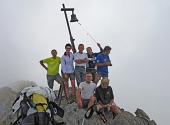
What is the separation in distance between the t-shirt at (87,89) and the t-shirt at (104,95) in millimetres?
365

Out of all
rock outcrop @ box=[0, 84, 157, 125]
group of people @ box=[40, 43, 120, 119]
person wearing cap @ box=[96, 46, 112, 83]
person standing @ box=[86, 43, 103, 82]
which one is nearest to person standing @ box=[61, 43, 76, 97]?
group of people @ box=[40, 43, 120, 119]

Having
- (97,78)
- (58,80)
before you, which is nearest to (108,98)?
(97,78)

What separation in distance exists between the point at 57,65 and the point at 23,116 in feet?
25.0

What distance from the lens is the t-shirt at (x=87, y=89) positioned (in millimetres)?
16141

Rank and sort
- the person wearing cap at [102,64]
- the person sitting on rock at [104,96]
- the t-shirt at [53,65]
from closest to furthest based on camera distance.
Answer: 1. the person sitting on rock at [104,96]
2. the person wearing cap at [102,64]
3. the t-shirt at [53,65]

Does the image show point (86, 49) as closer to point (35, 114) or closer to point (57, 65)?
point (57, 65)

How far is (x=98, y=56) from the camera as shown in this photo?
59.6ft

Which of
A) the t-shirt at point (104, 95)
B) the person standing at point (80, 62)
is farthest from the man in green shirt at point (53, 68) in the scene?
the t-shirt at point (104, 95)

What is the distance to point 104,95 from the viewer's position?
52.1 feet

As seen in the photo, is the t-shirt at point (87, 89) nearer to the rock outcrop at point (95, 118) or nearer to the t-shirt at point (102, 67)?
the rock outcrop at point (95, 118)

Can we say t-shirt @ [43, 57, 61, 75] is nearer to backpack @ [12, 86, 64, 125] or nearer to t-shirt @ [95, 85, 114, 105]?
t-shirt @ [95, 85, 114, 105]

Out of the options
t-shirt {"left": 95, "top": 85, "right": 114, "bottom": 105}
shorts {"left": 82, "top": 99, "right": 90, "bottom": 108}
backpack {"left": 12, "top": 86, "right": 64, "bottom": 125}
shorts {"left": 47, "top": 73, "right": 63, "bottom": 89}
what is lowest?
shorts {"left": 82, "top": 99, "right": 90, "bottom": 108}

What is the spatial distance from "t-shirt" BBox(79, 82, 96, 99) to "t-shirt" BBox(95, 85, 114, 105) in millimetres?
365

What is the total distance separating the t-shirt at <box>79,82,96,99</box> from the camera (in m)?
16.1
